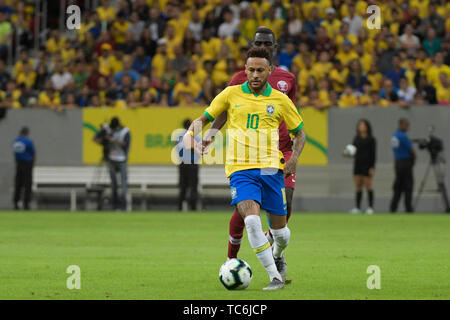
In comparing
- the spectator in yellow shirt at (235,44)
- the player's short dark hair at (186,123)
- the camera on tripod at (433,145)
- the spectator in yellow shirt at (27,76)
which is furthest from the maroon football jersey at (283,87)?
the spectator in yellow shirt at (27,76)

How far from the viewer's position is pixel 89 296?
30.1 ft

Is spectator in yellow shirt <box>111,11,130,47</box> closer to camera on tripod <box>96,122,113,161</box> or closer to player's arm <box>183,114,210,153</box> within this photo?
camera on tripod <box>96,122,113,161</box>

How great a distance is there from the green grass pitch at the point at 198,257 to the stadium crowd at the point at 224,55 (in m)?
5.02

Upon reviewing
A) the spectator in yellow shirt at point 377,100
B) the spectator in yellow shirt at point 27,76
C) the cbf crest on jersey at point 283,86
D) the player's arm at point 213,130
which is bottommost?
the player's arm at point 213,130

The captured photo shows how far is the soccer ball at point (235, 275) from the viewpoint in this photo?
382 inches

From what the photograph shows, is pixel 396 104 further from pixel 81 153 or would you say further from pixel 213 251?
pixel 213 251

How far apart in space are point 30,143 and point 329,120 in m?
8.23

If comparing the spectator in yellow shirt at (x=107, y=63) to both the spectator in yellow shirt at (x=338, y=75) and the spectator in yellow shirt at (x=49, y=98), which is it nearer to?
the spectator in yellow shirt at (x=49, y=98)

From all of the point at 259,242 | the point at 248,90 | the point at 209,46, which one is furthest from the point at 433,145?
the point at 259,242

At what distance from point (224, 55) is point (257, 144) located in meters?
18.4

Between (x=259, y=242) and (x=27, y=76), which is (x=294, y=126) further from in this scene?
(x=27, y=76)

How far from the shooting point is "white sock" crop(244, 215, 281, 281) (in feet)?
30.9

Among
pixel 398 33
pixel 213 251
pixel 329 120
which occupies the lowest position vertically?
pixel 213 251
